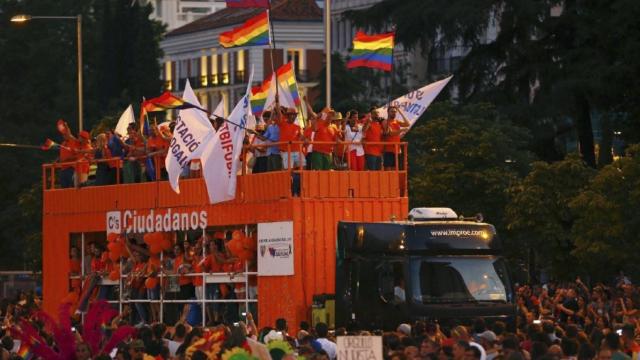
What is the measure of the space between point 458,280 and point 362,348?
10.8 m

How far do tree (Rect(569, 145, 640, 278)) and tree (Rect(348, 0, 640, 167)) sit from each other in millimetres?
10305

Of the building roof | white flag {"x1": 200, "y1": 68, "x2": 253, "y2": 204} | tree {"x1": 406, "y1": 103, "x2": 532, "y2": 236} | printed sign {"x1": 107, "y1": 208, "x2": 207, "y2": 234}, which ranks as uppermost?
the building roof

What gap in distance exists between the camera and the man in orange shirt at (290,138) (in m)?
32.2

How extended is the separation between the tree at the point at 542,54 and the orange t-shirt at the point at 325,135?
85.2 ft

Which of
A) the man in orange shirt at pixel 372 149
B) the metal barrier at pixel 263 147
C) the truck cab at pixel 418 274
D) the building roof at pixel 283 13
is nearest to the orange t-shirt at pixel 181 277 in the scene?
the metal barrier at pixel 263 147

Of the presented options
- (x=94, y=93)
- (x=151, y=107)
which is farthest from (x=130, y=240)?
(x=94, y=93)

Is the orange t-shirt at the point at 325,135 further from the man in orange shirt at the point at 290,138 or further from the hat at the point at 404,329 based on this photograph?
the hat at the point at 404,329

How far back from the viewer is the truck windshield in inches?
1195

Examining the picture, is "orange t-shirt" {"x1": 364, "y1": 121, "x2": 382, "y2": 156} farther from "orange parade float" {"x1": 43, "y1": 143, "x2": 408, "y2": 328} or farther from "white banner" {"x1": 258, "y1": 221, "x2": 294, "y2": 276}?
"white banner" {"x1": 258, "y1": 221, "x2": 294, "y2": 276}

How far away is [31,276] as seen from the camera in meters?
67.9

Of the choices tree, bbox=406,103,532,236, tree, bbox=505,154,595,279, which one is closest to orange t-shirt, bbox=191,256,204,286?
tree, bbox=505,154,595,279

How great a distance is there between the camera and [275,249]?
3181 centimetres

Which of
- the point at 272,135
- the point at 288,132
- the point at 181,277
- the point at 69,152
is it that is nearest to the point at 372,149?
the point at 288,132

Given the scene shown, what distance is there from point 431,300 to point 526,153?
29.0 m
